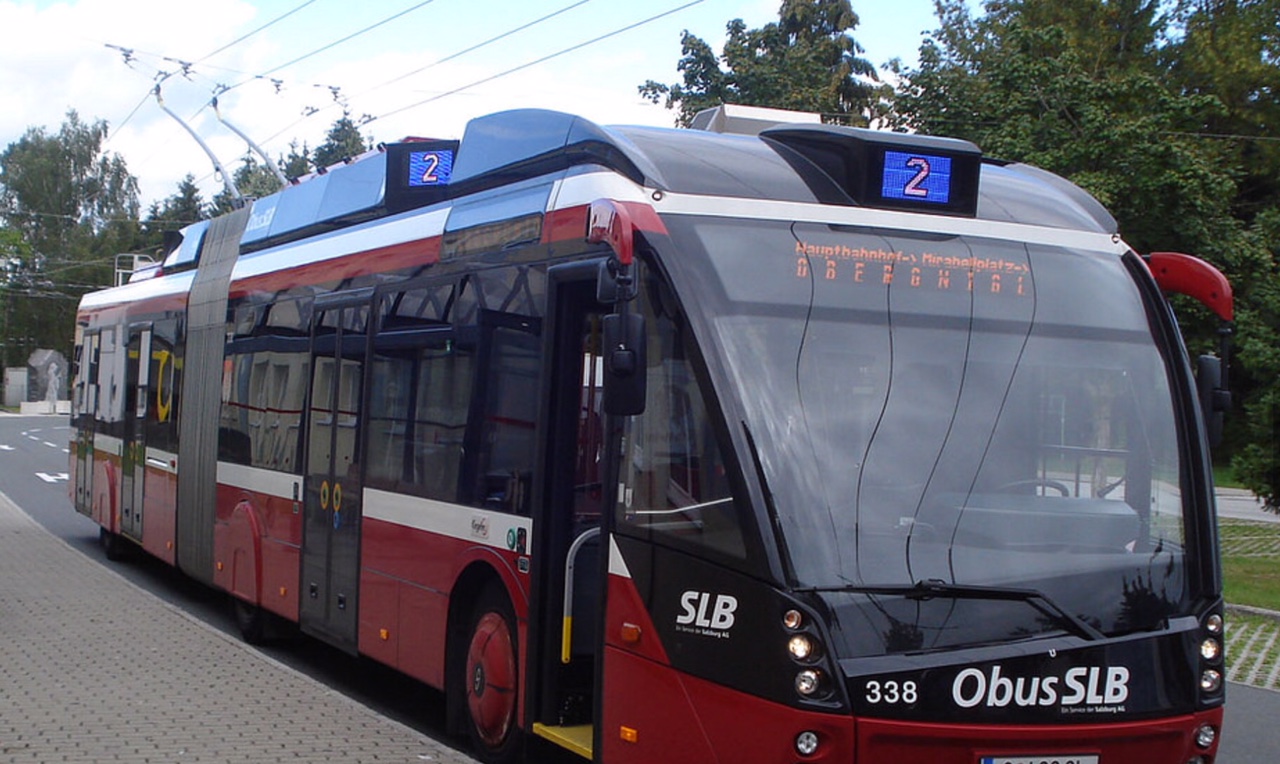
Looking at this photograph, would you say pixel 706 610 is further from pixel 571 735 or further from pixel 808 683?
pixel 571 735

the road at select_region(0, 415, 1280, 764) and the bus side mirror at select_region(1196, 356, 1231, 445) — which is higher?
the bus side mirror at select_region(1196, 356, 1231, 445)

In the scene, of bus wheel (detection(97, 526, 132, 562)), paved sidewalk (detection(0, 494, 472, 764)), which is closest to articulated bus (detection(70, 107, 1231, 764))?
paved sidewalk (detection(0, 494, 472, 764))

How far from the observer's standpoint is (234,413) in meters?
12.8

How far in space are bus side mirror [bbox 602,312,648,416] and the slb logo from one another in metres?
0.76

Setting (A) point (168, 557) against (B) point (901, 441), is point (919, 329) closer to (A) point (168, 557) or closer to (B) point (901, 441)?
(B) point (901, 441)

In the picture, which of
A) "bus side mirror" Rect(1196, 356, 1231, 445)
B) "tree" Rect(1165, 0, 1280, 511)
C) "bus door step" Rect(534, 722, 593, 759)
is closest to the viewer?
"bus side mirror" Rect(1196, 356, 1231, 445)

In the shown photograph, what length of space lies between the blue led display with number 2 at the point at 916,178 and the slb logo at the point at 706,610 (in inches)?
78.5

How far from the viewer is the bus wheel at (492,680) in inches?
307

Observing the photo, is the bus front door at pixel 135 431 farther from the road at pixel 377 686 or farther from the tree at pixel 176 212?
the tree at pixel 176 212

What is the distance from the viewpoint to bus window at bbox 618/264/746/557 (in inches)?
237

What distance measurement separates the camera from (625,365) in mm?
5941

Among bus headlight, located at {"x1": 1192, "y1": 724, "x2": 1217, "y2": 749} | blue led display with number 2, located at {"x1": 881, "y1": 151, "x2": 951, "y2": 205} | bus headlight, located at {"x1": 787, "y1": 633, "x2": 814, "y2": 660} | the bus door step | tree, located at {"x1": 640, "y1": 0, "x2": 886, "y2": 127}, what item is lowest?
the bus door step

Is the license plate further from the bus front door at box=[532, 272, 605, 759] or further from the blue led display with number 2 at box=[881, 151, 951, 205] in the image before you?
the blue led display with number 2 at box=[881, 151, 951, 205]

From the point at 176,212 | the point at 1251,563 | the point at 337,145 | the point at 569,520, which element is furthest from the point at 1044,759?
the point at 176,212
